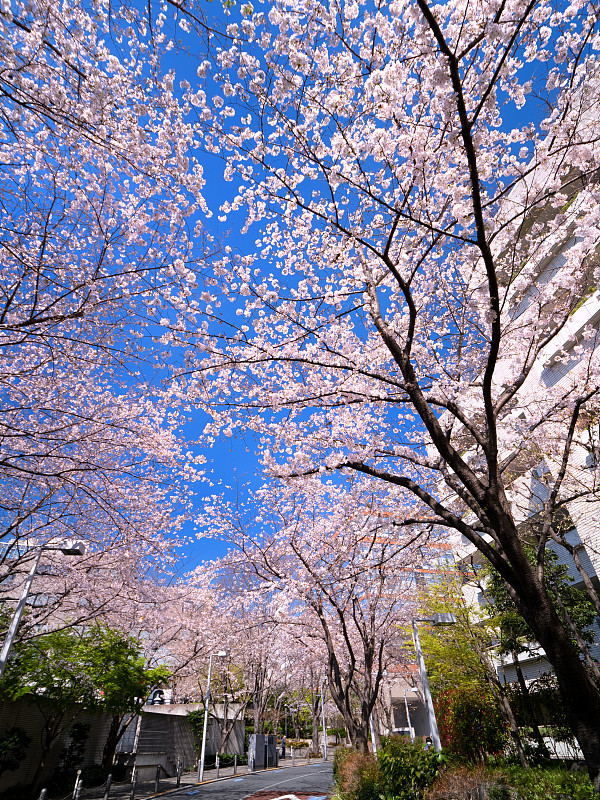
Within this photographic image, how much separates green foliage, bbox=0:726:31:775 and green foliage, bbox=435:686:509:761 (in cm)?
1307

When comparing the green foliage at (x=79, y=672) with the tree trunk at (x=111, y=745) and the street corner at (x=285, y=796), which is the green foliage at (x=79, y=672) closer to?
the tree trunk at (x=111, y=745)

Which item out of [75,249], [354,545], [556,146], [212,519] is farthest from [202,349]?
[212,519]

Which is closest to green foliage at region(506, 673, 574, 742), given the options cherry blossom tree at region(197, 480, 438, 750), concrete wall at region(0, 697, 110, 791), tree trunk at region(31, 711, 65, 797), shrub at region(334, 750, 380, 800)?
cherry blossom tree at region(197, 480, 438, 750)

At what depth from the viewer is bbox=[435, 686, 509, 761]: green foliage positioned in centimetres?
1417

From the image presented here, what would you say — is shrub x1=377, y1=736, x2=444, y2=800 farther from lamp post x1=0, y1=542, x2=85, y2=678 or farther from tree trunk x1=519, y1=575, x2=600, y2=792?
lamp post x1=0, y1=542, x2=85, y2=678

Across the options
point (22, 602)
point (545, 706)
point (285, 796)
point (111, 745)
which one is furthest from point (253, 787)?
point (22, 602)

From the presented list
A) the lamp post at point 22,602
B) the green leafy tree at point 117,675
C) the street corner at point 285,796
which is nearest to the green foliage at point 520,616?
the street corner at point 285,796

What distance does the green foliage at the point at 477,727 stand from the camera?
1417 cm

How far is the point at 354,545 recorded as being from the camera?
12320 mm

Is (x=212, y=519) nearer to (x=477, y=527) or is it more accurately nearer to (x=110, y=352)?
(x=110, y=352)

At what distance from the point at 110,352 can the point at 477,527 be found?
554 cm

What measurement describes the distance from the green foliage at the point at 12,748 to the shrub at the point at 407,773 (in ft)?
36.9

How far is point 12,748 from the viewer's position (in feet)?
42.1

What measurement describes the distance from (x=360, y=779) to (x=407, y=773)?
6.48 feet
